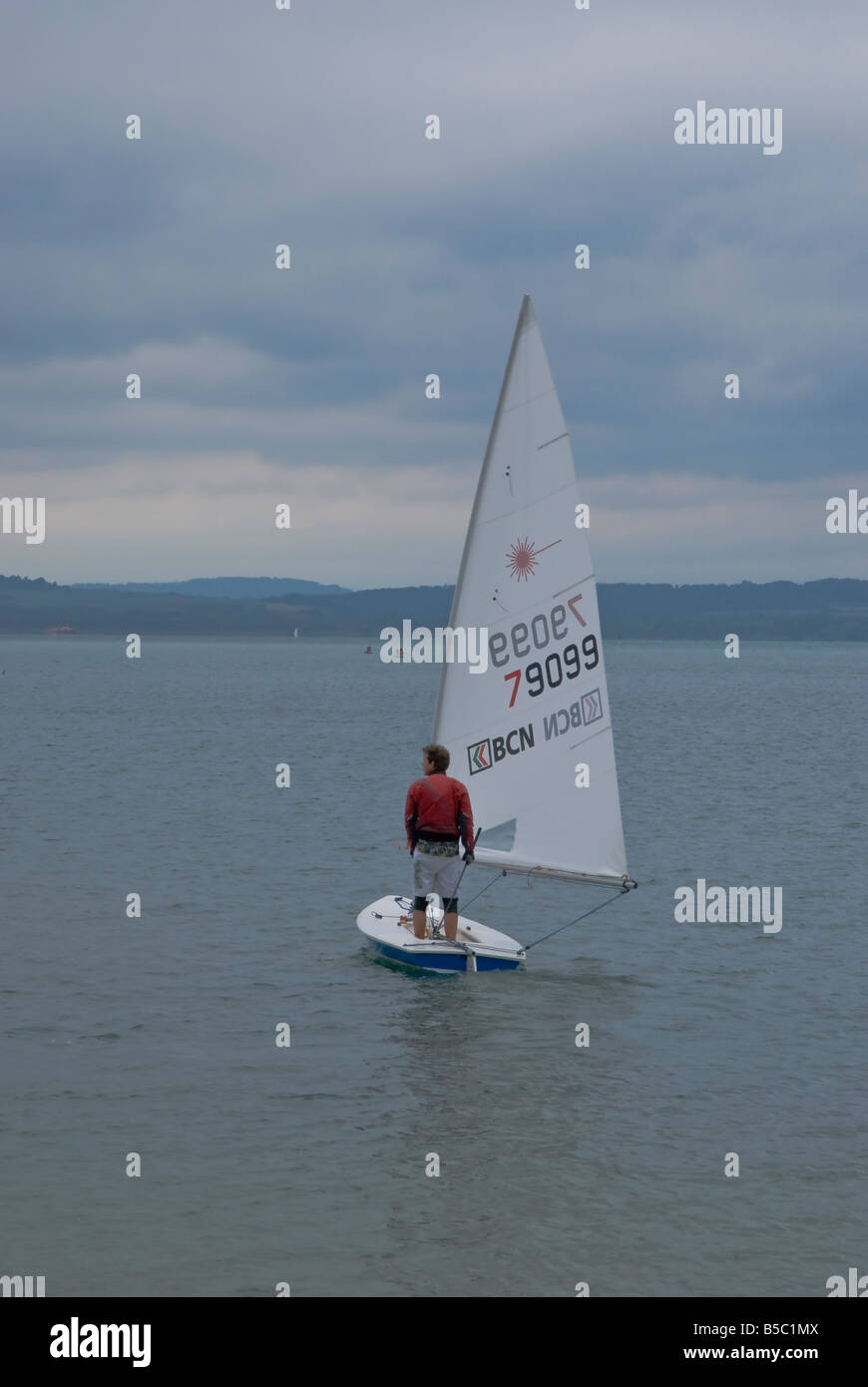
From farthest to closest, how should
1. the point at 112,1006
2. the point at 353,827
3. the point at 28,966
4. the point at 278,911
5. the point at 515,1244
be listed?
the point at 353,827 < the point at 278,911 < the point at 28,966 < the point at 112,1006 < the point at 515,1244

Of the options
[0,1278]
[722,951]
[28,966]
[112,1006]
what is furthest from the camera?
[722,951]

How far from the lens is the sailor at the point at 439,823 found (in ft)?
56.3

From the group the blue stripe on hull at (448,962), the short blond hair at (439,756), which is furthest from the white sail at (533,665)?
the blue stripe on hull at (448,962)

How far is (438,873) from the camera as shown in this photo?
1747cm

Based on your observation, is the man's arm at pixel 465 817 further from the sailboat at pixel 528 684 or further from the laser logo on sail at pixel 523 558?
the laser logo on sail at pixel 523 558

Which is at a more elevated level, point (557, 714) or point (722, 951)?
point (557, 714)

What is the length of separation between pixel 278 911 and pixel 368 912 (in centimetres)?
473

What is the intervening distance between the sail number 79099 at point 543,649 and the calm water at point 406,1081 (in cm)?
389

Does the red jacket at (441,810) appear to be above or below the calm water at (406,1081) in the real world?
above

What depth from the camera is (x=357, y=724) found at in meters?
80.8

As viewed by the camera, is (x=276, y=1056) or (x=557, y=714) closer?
(x=276, y=1056)

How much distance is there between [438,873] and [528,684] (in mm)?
2593
